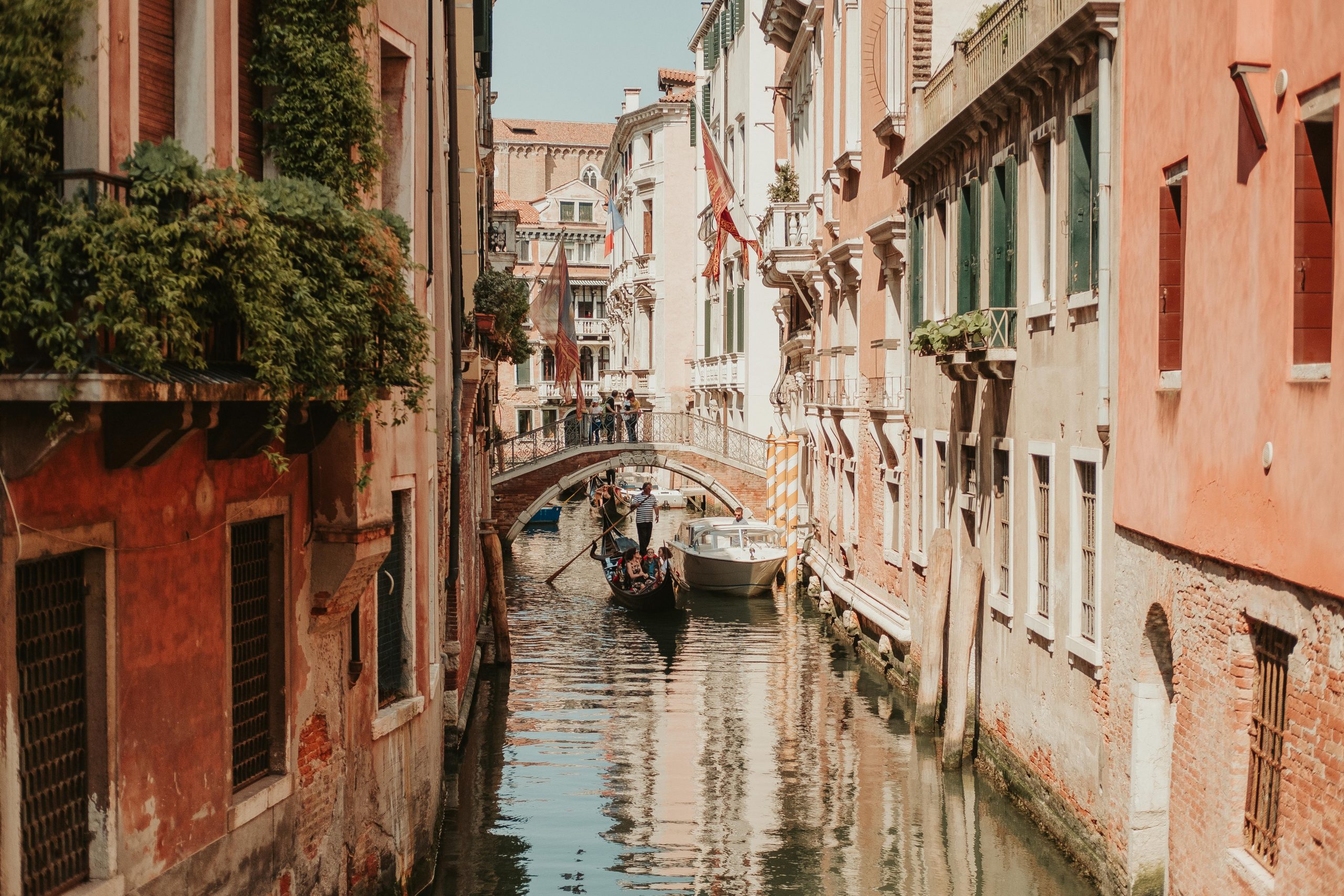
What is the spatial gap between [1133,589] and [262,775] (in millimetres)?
5151

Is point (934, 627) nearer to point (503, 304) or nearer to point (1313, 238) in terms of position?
point (503, 304)

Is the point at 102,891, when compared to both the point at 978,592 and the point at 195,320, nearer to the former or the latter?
the point at 195,320

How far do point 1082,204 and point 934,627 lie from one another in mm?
4891

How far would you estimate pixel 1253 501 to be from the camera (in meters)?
7.21

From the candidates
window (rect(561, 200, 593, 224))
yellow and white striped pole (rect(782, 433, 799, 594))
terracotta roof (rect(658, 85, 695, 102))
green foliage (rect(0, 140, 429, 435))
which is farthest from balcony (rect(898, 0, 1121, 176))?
window (rect(561, 200, 593, 224))

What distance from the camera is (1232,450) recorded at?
7535 mm

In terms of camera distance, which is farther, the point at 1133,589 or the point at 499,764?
the point at 499,764

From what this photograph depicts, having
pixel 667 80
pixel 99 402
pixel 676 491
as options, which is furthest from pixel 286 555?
pixel 667 80

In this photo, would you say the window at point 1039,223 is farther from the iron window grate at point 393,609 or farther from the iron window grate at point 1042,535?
the iron window grate at point 393,609

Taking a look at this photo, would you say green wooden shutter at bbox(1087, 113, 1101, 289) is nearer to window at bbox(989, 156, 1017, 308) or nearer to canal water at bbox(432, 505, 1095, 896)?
window at bbox(989, 156, 1017, 308)

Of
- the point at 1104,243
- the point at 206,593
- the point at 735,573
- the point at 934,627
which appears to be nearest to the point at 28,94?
the point at 206,593

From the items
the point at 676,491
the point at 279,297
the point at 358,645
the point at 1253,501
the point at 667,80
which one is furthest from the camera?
the point at 667,80

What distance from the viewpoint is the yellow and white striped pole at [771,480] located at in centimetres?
2745

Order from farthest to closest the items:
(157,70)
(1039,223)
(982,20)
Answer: (982,20) < (1039,223) < (157,70)
